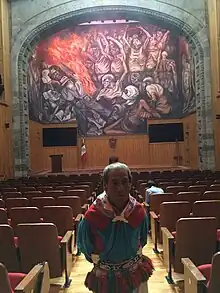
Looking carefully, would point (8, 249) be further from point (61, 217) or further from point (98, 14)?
point (98, 14)

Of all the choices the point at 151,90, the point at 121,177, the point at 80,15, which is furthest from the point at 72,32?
the point at 121,177

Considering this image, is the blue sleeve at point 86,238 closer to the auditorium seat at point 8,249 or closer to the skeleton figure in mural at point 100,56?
the auditorium seat at point 8,249

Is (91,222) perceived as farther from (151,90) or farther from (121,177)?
(151,90)

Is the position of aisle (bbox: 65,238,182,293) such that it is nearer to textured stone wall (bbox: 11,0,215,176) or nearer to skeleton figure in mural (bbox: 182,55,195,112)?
textured stone wall (bbox: 11,0,215,176)

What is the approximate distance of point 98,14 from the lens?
1892 centimetres

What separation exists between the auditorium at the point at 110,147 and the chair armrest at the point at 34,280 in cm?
1

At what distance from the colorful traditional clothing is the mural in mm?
23929

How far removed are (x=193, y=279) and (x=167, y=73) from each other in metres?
24.7

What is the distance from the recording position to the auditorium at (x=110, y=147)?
279cm

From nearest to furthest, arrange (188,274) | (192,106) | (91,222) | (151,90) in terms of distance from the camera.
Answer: (91,222) → (188,274) → (192,106) → (151,90)

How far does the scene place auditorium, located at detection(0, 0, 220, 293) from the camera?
2.79 metres

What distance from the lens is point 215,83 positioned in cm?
1781

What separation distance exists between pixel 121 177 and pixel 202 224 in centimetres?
200

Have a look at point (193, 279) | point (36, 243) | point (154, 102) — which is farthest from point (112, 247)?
point (154, 102)
